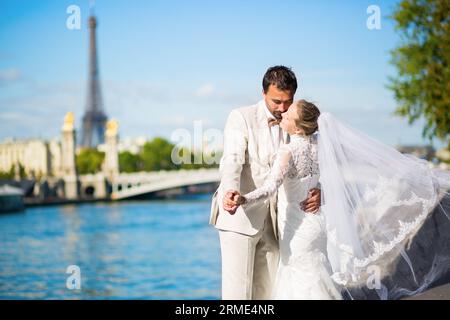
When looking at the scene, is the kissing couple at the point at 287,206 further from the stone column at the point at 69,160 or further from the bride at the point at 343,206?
the stone column at the point at 69,160

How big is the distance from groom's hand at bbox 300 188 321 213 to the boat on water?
28333mm

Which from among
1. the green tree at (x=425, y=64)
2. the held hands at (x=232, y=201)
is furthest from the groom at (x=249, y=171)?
the green tree at (x=425, y=64)

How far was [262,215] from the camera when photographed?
2543 millimetres

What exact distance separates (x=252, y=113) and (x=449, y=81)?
29.0 feet

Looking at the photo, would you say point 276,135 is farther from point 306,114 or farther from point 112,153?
point 112,153

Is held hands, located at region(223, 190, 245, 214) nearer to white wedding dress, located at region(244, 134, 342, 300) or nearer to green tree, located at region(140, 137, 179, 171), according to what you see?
white wedding dress, located at region(244, 134, 342, 300)

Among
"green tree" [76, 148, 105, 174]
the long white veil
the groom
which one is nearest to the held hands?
the groom

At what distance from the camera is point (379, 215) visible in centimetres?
292

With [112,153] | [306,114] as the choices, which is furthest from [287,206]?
[112,153]

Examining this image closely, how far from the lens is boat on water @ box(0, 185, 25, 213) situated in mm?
29780

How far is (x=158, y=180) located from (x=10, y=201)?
307 inches

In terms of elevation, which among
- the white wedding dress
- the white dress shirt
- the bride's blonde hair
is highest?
the bride's blonde hair
